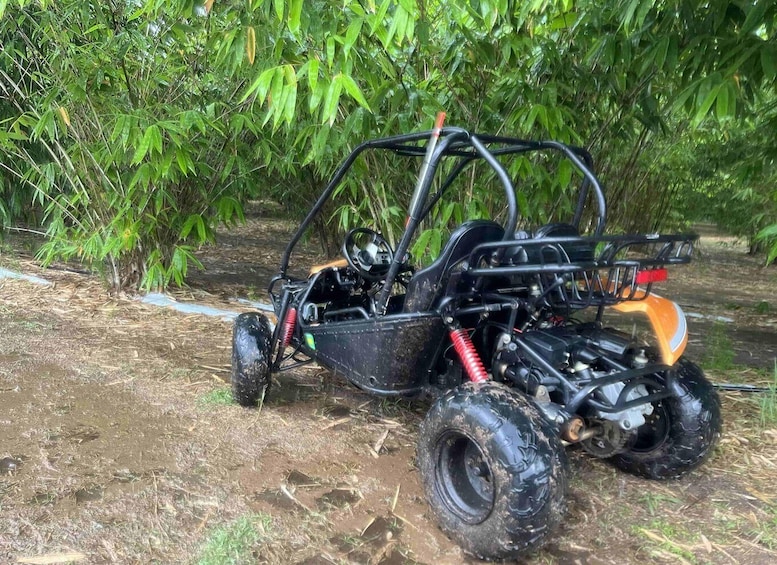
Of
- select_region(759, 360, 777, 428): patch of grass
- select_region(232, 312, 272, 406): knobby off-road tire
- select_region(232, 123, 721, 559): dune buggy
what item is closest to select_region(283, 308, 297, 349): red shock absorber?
select_region(232, 312, 272, 406): knobby off-road tire

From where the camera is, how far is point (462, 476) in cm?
214

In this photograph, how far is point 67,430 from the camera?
2.76 meters

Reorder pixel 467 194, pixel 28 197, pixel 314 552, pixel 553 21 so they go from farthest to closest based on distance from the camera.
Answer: pixel 28 197, pixel 467 194, pixel 553 21, pixel 314 552

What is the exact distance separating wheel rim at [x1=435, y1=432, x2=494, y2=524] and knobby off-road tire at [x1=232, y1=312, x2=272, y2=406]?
119cm

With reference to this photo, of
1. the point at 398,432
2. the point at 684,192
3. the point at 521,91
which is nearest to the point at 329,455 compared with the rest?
the point at 398,432

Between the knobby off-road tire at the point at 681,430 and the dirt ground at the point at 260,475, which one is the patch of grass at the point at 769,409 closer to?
the dirt ground at the point at 260,475

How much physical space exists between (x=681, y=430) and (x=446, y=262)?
106cm

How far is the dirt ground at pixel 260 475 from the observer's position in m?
2.01

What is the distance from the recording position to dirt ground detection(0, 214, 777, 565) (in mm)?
2006

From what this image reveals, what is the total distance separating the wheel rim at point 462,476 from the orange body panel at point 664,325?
0.69 meters

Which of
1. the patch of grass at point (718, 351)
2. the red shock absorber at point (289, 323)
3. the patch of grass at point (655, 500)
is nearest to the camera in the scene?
the patch of grass at point (655, 500)

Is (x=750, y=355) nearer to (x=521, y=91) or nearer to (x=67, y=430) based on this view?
(x=521, y=91)

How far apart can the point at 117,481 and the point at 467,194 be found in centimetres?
234

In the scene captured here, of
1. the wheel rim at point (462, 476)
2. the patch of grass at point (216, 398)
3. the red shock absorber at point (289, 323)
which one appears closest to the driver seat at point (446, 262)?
the wheel rim at point (462, 476)
